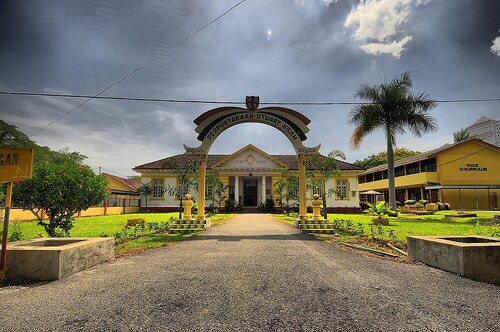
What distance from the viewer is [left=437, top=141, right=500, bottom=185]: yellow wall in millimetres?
32062

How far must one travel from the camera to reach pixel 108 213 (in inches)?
1057

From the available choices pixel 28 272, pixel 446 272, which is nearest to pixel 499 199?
pixel 446 272

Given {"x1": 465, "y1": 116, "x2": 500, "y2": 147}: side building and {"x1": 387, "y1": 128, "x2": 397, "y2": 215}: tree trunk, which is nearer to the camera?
{"x1": 387, "y1": 128, "x2": 397, "y2": 215}: tree trunk

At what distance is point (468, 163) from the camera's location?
3275 centimetres

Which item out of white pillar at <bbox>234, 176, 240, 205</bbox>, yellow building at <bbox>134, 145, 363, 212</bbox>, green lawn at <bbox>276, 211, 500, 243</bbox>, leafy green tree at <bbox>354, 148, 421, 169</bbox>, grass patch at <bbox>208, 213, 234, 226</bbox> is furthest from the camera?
leafy green tree at <bbox>354, 148, 421, 169</bbox>

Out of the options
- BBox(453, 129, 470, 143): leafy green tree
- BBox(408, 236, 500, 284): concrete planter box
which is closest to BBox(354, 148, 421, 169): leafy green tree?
BBox(453, 129, 470, 143): leafy green tree

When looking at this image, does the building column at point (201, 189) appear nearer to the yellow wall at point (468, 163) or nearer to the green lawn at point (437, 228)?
Answer: the green lawn at point (437, 228)

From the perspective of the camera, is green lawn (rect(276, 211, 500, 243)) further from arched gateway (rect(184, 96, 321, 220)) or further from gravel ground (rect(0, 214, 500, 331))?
gravel ground (rect(0, 214, 500, 331))

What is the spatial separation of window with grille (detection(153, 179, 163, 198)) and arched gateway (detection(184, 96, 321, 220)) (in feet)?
67.5

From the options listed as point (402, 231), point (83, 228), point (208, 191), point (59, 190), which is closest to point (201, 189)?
point (59, 190)

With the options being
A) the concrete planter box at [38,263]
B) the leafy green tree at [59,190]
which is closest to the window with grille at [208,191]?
the leafy green tree at [59,190]

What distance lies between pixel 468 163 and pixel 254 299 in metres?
38.8

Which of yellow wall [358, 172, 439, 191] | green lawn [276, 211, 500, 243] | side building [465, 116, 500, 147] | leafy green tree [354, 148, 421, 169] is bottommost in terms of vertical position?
green lawn [276, 211, 500, 243]

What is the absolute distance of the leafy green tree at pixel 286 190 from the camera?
2700cm
